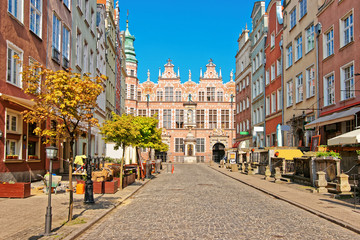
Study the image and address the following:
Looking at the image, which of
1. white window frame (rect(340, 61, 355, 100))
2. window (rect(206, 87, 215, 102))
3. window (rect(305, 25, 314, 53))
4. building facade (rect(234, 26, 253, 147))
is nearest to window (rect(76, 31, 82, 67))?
window (rect(305, 25, 314, 53))

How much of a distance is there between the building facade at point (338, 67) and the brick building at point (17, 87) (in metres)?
15.2

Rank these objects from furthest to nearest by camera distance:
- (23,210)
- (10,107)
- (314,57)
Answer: (314,57)
(10,107)
(23,210)

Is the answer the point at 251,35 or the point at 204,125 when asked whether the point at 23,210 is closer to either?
the point at 251,35

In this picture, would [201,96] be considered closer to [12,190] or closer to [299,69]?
[299,69]

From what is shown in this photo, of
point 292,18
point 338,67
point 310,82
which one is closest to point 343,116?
point 338,67

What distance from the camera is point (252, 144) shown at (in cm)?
4831

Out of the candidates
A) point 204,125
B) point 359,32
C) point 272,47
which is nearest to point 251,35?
point 272,47

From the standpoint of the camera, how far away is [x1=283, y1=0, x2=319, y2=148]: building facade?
2753 cm

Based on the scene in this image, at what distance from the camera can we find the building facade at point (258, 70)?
41.7 metres

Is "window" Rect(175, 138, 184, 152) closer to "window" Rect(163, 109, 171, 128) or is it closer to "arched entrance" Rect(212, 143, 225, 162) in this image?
"window" Rect(163, 109, 171, 128)

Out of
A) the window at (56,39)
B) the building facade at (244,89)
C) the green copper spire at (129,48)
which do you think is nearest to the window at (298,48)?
the window at (56,39)

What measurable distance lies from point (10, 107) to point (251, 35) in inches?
1475

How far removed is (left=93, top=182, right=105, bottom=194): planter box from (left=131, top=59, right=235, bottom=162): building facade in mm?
61717

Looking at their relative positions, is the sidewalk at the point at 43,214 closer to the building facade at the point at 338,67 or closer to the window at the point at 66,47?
the window at the point at 66,47
